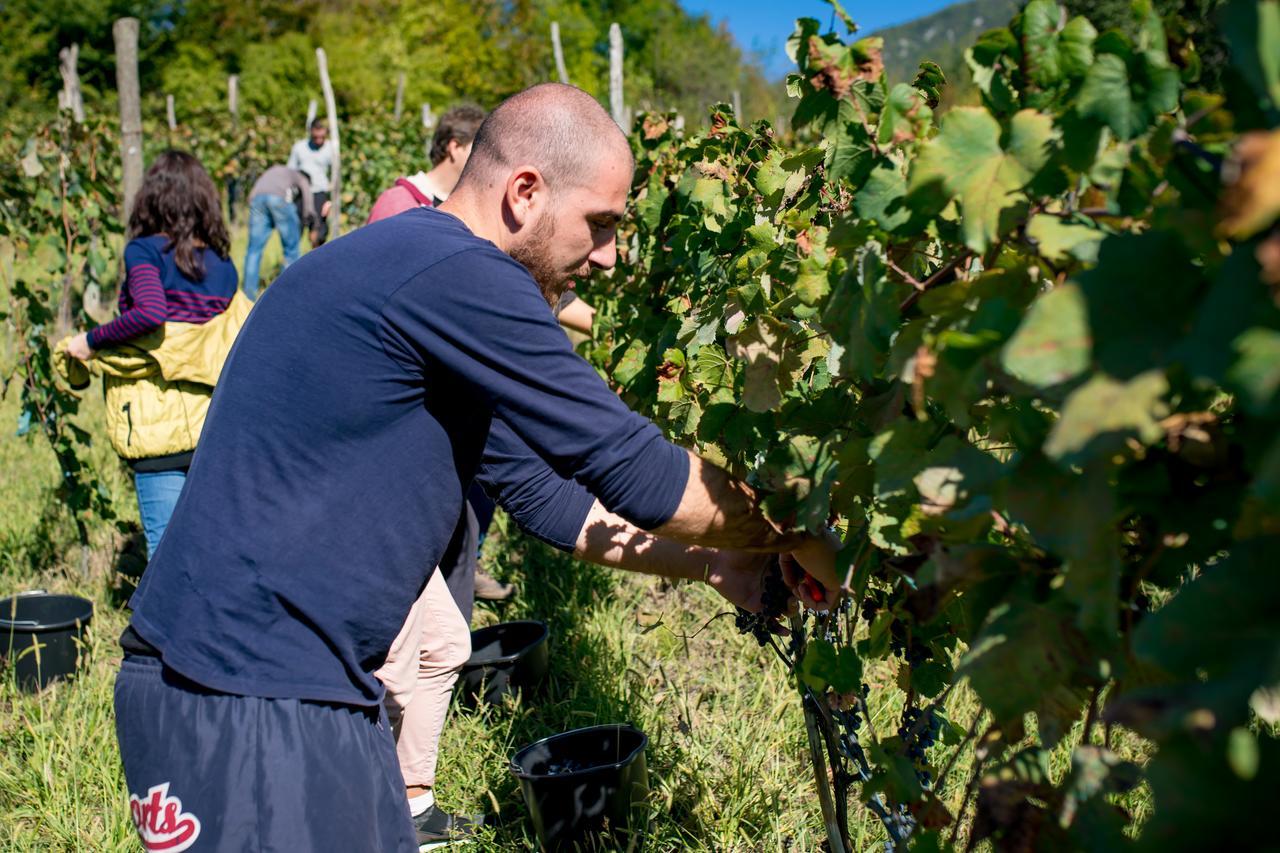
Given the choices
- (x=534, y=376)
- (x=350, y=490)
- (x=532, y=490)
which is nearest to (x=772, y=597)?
(x=532, y=490)

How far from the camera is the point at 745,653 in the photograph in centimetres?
347

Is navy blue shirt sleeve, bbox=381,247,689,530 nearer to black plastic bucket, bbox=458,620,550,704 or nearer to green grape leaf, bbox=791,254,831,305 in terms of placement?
green grape leaf, bbox=791,254,831,305

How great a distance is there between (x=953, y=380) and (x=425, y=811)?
94.1 inches

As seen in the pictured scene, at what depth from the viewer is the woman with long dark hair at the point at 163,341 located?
3545 millimetres

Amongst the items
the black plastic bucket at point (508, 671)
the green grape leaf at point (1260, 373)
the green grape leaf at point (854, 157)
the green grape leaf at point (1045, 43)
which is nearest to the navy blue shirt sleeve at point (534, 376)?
the green grape leaf at point (854, 157)

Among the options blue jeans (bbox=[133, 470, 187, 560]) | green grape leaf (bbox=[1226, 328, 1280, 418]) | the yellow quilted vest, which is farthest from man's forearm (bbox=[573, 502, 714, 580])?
Answer: blue jeans (bbox=[133, 470, 187, 560])

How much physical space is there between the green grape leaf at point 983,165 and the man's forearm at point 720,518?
0.65m

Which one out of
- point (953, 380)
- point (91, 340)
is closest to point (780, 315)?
point (953, 380)

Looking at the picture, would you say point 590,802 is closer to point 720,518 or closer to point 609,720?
point 609,720

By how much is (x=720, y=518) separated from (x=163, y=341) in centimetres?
272

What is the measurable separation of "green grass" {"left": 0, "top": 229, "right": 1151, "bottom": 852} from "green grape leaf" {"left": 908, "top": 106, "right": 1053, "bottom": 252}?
141 cm

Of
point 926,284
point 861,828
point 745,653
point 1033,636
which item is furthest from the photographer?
point 745,653

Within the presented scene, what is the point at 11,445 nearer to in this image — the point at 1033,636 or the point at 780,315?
the point at 780,315

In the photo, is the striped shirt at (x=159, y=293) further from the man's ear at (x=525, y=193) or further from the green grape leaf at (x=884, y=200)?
the green grape leaf at (x=884, y=200)
